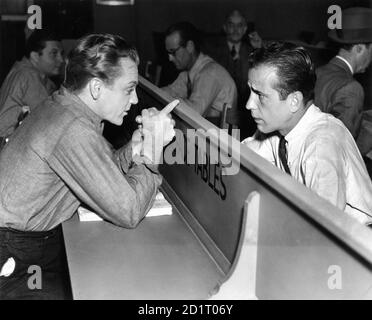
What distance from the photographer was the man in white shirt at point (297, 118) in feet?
6.83

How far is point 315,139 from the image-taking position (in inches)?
80.1

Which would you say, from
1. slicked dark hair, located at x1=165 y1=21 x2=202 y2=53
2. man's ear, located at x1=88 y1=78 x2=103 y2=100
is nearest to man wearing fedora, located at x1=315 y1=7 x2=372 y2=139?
slicked dark hair, located at x1=165 y1=21 x2=202 y2=53

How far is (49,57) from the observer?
14.7 feet

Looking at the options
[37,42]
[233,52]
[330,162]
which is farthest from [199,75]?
[330,162]

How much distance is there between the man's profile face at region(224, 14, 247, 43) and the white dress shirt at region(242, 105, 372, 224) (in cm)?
413

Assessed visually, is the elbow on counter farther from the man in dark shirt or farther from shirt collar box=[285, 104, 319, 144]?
shirt collar box=[285, 104, 319, 144]

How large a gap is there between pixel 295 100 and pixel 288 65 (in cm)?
14

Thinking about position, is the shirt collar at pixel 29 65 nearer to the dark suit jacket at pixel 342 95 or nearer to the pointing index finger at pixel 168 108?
the dark suit jacket at pixel 342 95

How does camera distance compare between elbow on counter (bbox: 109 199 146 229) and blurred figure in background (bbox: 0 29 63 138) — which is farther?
blurred figure in background (bbox: 0 29 63 138)

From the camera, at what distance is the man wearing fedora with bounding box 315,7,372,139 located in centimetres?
343

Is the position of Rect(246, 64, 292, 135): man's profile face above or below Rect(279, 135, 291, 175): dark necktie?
above

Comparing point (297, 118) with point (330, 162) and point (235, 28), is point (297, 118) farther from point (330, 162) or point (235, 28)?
point (235, 28)

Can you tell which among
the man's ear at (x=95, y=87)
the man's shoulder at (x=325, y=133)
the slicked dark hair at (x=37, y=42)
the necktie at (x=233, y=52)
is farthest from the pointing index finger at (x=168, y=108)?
the necktie at (x=233, y=52)
